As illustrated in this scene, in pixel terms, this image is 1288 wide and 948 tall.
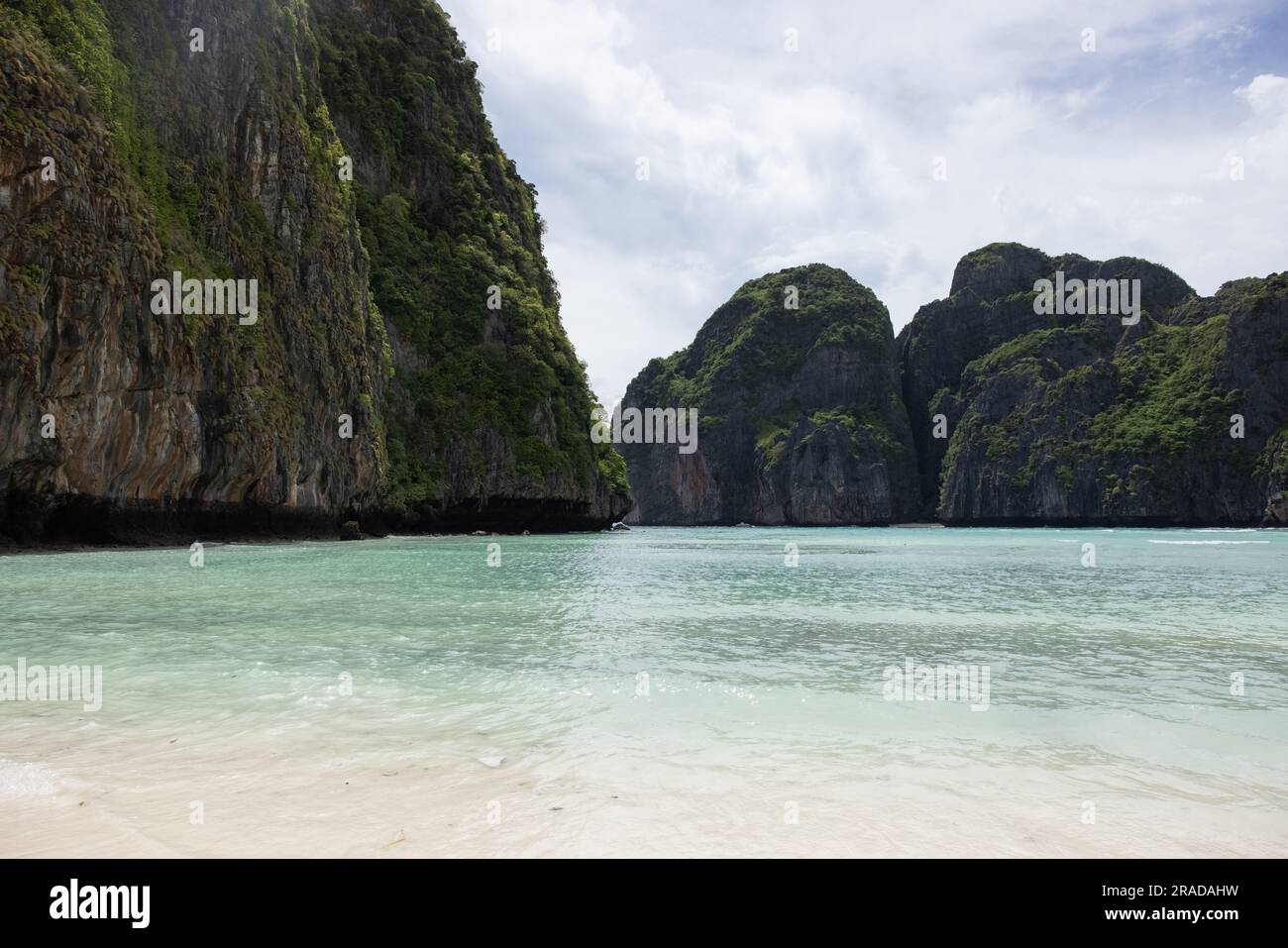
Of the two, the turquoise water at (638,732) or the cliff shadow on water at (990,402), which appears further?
the cliff shadow on water at (990,402)

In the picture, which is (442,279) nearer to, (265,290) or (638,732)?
(265,290)

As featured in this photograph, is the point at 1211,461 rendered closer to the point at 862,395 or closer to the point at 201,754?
the point at 862,395

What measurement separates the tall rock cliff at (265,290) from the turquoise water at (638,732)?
51.0 ft

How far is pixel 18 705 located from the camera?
6.04m

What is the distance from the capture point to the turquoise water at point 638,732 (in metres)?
3.66

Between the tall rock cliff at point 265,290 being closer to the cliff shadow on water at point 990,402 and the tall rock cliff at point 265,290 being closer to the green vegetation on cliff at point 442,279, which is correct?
the green vegetation on cliff at point 442,279

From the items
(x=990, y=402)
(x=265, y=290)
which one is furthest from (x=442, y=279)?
(x=990, y=402)

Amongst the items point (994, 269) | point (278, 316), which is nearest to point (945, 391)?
point (994, 269)

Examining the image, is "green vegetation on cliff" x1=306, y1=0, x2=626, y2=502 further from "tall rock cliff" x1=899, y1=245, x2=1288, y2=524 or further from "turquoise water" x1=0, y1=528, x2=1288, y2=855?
"tall rock cliff" x1=899, y1=245, x2=1288, y2=524

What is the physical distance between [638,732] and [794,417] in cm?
14895

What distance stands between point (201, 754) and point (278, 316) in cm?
3644

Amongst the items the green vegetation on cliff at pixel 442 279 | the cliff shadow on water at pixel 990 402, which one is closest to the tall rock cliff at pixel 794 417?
the cliff shadow on water at pixel 990 402
